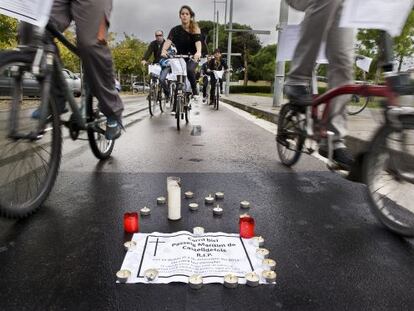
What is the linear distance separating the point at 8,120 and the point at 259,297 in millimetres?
1646

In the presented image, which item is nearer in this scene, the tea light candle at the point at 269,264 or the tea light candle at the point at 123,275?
the tea light candle at the point at 123,275

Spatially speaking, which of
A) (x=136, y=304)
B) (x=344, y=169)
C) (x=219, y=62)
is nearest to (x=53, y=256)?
(x=136, y=304)

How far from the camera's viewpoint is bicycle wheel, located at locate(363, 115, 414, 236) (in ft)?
7.36

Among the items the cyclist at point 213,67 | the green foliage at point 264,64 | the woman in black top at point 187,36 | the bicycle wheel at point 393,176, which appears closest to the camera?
the bicycle wheel at point 393,176

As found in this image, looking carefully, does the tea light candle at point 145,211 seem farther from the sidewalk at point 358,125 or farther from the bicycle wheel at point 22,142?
the sidewalk at point 358,125

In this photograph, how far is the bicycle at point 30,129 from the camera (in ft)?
7.63

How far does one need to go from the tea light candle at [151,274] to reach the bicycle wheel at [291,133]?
6.44ft

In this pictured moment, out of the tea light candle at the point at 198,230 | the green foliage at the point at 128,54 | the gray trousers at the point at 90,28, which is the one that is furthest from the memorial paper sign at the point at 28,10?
the green foliage at the point at 128,54

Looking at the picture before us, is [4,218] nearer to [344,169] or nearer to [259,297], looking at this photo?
[259,297]

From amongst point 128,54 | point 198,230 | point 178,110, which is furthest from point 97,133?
point 128,54

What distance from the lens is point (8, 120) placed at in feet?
7.63

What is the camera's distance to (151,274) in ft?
5.83

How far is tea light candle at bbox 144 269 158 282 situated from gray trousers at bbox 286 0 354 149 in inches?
64.2

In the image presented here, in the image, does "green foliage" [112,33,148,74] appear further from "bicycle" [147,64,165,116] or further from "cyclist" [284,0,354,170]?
"cyclist" [284,0,354,170]
